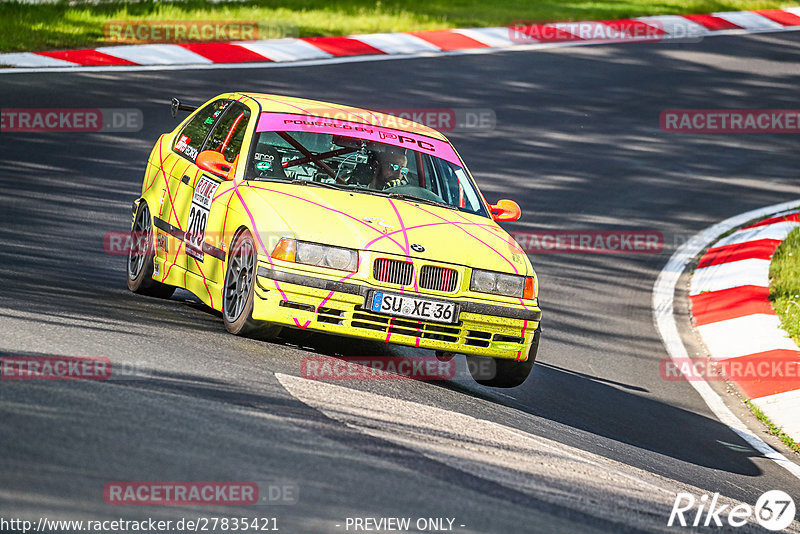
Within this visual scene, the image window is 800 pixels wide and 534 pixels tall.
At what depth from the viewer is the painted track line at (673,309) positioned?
834 cm

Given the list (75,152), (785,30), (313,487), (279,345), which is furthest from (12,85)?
(785,30)

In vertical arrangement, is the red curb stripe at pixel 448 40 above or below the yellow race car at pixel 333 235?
above

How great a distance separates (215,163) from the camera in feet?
26.9

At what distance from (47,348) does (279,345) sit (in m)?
1.61

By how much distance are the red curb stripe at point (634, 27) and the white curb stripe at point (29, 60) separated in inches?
423

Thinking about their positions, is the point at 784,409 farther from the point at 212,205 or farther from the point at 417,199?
the point at 212,205

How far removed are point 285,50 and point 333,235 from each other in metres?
11.4

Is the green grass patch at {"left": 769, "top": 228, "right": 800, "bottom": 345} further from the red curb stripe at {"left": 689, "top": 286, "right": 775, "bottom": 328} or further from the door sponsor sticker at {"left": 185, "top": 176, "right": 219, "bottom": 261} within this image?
the door sponsor sticker at {"left": 185, "top": 176, "right": 219, "bottom": 261}

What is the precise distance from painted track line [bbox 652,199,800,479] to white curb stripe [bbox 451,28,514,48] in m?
6.61

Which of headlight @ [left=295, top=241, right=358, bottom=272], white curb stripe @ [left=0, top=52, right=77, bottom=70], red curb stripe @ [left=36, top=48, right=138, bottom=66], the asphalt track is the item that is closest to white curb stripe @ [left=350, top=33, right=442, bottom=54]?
the asphalt track

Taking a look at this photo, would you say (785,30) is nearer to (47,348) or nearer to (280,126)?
(280,126)

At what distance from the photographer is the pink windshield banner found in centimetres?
859

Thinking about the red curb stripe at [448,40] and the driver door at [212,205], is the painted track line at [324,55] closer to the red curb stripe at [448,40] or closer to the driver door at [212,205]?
the red curb stripe at [448,40]

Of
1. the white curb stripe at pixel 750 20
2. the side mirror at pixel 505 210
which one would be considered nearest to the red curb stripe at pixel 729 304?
the side mirror at pixel 505 210
